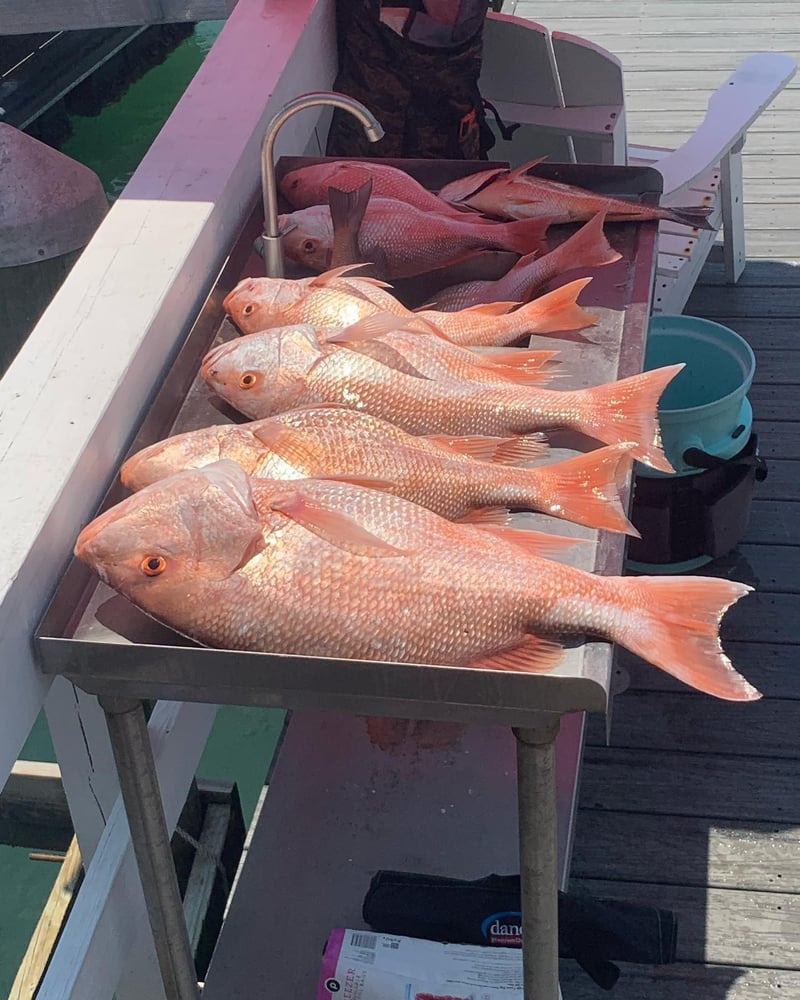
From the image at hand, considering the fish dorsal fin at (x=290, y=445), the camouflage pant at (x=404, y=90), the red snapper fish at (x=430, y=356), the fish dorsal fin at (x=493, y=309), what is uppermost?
the camouflage pant at (x=404, y=90)

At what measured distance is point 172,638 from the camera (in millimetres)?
1563

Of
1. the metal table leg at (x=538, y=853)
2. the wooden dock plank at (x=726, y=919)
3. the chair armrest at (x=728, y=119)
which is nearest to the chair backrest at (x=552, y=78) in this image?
the chair armrest at (x=728, y=119)

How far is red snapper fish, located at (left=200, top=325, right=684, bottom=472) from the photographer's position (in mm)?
1828

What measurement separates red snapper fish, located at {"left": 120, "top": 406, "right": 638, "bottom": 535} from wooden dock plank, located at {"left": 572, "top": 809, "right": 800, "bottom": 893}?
4.09 ft

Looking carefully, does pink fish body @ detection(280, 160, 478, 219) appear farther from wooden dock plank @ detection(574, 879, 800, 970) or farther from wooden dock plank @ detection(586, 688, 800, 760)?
wooden dock plank @ detection(574, 879, 800, 970)

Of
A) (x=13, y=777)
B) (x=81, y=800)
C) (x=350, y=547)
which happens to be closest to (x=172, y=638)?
(x=350, y=547)

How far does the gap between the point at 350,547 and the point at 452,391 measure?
0.47 meters

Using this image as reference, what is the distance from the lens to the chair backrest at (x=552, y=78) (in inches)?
157

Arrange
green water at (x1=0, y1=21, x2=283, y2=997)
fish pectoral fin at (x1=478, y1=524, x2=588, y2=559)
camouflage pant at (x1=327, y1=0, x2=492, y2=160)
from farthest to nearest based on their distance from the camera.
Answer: camouflage pant at (x1=327, y1=0, x2=492, y2=160)
green water at (x1=0, y1=21, x2=283, y2=997)
fish pectoral fin at (x1=478, y1=524, x2=588, y2=559)

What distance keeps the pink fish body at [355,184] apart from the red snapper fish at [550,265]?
10.6 inches

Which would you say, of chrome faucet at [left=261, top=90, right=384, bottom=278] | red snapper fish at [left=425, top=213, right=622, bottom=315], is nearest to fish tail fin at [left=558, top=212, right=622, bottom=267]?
red snapper fish at [left=425, top=213, right=622, bottom=315]

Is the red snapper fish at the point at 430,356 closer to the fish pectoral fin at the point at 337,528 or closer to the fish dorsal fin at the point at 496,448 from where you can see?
the fish dorsal fin at the point at 496,448

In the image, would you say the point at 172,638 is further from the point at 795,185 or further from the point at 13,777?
the point at 795,185

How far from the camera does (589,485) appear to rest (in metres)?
1.69
